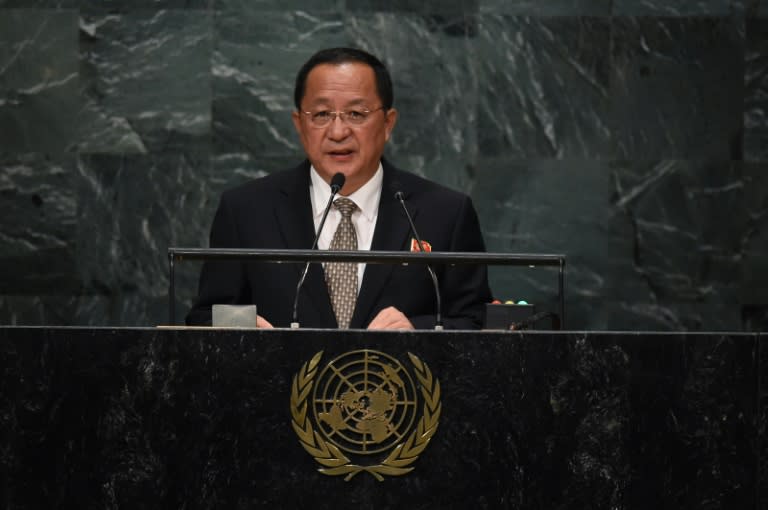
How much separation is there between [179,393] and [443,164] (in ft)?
9.70

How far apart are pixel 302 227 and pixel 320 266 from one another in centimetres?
20

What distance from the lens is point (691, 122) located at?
5.25m

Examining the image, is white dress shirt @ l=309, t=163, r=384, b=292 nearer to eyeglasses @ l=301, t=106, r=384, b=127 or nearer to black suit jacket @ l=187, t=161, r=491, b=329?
black suit jacket @ l=187, t=161, r=491, b=329

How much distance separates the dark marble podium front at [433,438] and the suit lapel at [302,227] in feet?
3.38

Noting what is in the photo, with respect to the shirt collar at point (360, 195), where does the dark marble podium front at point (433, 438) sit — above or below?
below

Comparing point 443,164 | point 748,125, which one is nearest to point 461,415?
point 443,164

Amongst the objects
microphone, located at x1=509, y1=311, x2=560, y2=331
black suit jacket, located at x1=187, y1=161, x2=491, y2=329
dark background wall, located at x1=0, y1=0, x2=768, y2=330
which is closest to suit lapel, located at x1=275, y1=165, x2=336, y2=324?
black suit jacket, located at x1=187, y1=161, x2=491, y2=329

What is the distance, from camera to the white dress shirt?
364cm

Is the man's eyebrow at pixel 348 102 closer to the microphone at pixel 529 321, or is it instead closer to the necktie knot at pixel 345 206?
the necktie knot at pixel 345 206

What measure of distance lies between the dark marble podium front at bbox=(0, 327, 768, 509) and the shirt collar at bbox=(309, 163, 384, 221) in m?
1.31

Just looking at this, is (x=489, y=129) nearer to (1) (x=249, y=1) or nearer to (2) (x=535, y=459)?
(1) (x=249, y=1)

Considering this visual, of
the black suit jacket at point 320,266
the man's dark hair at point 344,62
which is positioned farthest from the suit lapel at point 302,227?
the man's dark hair at point 344,62

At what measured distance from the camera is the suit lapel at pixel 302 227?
348 cm

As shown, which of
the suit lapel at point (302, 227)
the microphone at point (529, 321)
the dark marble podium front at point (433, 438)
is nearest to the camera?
the dark marble podium front at point (433, 438)
